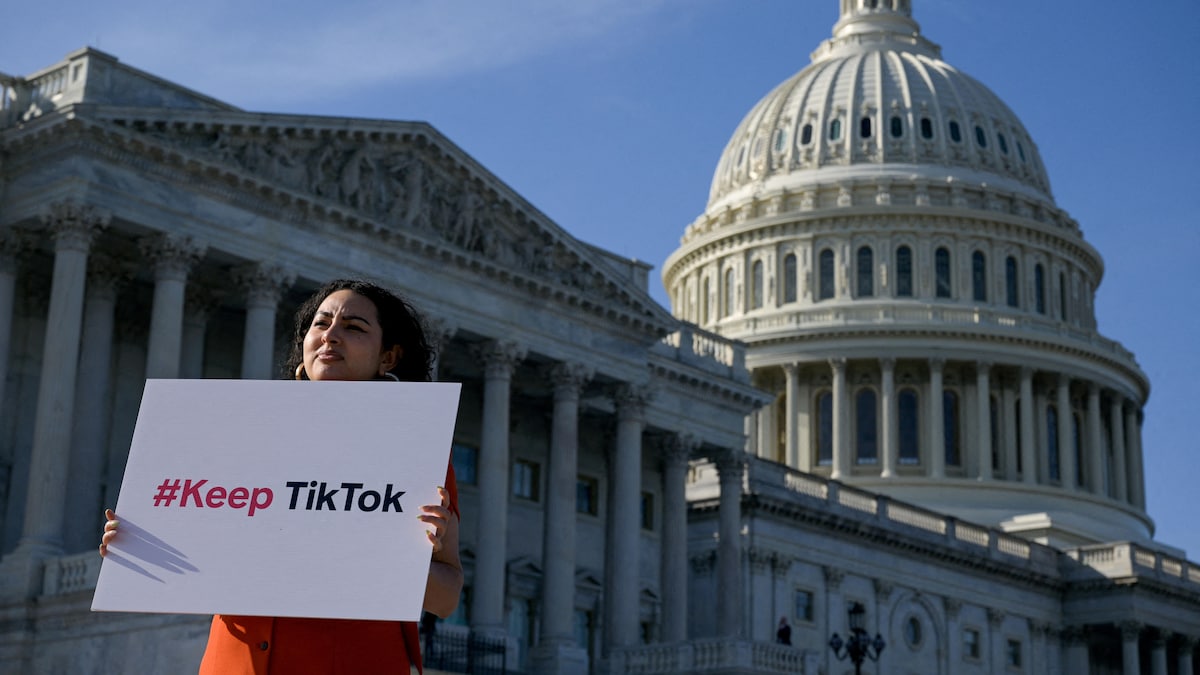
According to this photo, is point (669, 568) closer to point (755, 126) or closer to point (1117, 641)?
point (1117, 641)

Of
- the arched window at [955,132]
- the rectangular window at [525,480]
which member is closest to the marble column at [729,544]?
the rectangular window at [525,480]

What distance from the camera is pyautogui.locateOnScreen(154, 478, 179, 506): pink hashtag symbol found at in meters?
5.95

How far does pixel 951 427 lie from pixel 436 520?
92.0 m

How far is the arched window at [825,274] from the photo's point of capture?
9806 centimetres

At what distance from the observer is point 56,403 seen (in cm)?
3850

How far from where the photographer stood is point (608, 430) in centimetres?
A: 5609

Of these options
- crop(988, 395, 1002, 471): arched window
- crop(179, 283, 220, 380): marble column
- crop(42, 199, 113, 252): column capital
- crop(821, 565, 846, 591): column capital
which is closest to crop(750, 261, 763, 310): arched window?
crop(988, 395, 1002, 471): arched window

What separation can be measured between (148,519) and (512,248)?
4394 centimetres

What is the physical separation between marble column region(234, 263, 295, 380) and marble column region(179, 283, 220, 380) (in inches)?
61.7

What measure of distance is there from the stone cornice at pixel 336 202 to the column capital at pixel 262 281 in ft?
4.35

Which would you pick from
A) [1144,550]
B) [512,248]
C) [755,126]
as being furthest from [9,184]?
[755,126]

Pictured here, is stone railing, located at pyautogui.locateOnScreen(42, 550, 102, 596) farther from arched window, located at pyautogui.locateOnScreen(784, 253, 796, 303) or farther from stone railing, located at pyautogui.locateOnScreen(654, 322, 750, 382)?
arched window, located at pyautogui.locateOnScreen(784, 253, 796, 303)

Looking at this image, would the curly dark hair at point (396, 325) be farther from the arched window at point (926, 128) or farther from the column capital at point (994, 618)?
the arched window at point (926, 128)

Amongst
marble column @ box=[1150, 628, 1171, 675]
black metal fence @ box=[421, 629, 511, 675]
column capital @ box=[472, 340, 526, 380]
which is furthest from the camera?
marble column @ box=[1150, 628, 1171, 675]
